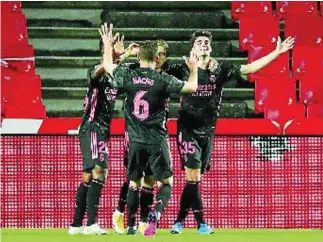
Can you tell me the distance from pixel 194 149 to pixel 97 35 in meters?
4.38

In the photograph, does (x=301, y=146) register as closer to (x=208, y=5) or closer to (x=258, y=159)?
(x=258, y=159)

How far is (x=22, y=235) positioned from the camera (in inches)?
367

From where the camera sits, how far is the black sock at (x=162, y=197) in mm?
9023

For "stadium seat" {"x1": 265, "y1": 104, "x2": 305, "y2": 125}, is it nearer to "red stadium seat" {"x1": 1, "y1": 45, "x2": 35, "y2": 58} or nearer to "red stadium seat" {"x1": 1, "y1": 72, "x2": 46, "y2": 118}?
"red stadium seat" {"x1": 1, "y1": 72, "x2": 46, "y2": 118}

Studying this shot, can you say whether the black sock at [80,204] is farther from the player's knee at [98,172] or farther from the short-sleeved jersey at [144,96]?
the short-sleeved jersey at [144,96]

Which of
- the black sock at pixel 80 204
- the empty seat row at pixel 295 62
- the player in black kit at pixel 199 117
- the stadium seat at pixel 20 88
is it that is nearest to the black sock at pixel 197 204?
the player in black kit at pixel 199 117

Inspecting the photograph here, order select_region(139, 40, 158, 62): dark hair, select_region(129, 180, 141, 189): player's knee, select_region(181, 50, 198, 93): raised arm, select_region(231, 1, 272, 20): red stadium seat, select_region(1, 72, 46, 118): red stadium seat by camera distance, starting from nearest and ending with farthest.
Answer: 1. select_region(181, 50, 198, 93): raised arm
2. select_region(139, 40, 158, 62): dark hair
3. select_region(129, 180, 141, 189): player's knee
4. select_region(1, 72, 46, 118): red stadium seat
5. select_region(231, 1, 272, 20): red stadium seat

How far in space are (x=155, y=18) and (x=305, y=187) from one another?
428 cm

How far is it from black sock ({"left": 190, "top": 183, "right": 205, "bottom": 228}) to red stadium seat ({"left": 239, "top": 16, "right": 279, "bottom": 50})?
3991 millimetres

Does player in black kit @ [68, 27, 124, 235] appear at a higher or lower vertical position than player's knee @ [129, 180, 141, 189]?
higher

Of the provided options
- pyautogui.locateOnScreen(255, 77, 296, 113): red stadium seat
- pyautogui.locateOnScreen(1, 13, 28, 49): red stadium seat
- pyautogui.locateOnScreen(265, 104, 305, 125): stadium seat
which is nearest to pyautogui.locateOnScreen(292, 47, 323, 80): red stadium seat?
pyautogui.locateOnScreen(255, 77, 296, 113): red stadium seat

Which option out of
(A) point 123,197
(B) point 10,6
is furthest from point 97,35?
(A) point 123,197

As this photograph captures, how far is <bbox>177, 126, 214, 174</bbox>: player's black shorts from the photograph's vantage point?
9.45m

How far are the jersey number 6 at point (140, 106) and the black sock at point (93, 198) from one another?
0.70m
